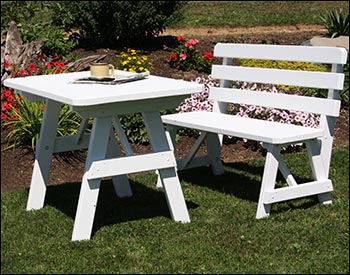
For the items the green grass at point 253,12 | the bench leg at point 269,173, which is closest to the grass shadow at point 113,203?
the bench leg at point 269,173

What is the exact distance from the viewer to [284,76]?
249 inches

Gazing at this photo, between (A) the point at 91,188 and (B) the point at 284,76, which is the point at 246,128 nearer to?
(B) the point at 284,76

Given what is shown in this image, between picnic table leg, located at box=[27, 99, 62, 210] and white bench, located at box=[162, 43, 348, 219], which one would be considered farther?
picnic table leg, located at box=[27, 99, 62, 210]

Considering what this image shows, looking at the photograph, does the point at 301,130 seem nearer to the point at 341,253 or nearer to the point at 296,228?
the point at 296,228

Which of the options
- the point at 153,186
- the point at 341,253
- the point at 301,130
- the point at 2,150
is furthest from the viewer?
the point at 2,150

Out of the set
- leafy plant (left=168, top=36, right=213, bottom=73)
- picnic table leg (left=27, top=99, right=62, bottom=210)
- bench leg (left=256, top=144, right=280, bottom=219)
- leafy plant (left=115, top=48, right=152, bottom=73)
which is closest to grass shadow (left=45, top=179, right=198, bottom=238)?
picnic table leg (left=27, top=99, right=62, bottom=210)

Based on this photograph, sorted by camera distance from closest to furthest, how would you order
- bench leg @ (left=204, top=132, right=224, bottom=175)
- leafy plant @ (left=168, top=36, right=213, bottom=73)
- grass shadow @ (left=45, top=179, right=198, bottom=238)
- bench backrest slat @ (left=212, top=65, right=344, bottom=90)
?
grass shadow @ (left=45, top=179, right=198, bottom=238)
bench backrest slat @ (left=212, top=65, right=344, bottom=90)
bench leg @ (left=204, top=132, right=224, bottom=175)
leafy plant @ (left=168, top=36, right=213, bottom=73)

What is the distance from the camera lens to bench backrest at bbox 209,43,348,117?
5879mm

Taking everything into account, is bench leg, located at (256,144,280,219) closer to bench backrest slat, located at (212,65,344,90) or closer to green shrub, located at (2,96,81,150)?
bench backrest slat, located at (212,65,344,90)

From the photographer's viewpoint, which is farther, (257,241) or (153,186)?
(153,186)

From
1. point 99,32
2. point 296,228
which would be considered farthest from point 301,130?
point 99,32

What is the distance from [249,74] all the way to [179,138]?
1281mm

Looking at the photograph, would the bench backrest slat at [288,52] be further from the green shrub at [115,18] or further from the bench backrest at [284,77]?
the green shrub at [115,18]

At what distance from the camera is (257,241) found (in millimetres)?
5031
